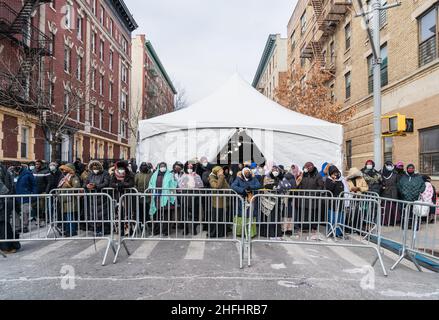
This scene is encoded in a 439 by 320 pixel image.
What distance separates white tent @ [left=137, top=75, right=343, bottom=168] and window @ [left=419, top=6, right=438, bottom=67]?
19.2 ft

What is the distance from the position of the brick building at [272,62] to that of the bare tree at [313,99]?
52.5ft

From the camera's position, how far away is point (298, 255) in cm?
639

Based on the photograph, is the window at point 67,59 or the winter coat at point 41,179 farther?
the window at point 67,59

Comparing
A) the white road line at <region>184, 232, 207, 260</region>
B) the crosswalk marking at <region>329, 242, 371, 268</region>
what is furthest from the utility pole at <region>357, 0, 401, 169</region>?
the white road line at <region>184, 232, 207, 260</region>

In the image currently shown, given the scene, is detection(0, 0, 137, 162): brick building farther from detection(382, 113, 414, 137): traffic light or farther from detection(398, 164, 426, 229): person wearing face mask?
detection(398, 164, 426, 229): person wearing face mask

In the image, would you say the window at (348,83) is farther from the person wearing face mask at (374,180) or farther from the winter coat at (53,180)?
the winter coat at (53,180)

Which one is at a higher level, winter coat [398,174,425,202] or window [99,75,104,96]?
window [99,75,104,96]

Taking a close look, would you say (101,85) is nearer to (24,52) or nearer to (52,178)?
(24,52)

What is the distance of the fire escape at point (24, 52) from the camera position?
16.7m

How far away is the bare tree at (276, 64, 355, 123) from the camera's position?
64.6 feet

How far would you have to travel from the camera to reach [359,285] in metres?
4.72

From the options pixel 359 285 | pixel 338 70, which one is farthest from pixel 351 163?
pixel 359 285

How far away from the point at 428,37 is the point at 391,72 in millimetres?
2783

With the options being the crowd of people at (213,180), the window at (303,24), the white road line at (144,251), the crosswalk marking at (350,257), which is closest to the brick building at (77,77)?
the crowd of people at (213,180)
